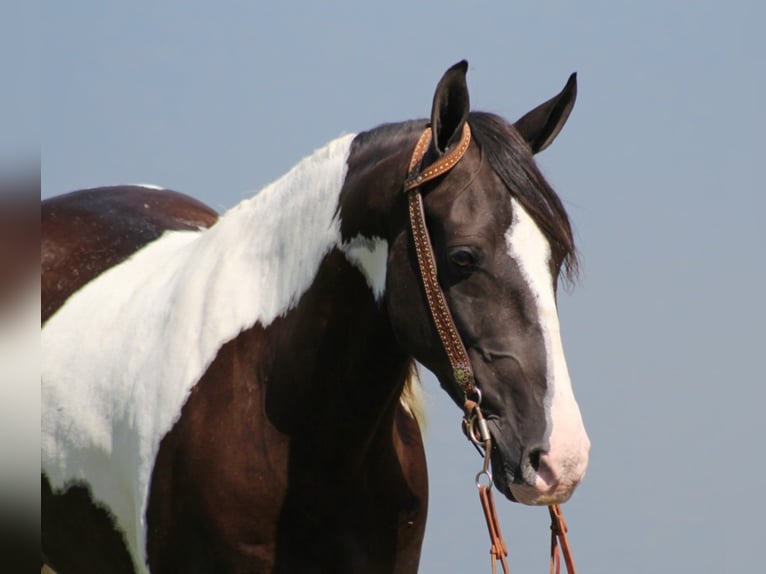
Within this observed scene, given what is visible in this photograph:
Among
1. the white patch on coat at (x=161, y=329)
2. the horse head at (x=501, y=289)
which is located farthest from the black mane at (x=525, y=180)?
the white patch on coat at (x=161, y=329)

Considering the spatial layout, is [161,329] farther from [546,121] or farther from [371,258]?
[546,121]

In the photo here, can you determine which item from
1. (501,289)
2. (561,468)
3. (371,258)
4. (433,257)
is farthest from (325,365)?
(561,468)

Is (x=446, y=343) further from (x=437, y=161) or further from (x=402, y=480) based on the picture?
(x=402, y=480)

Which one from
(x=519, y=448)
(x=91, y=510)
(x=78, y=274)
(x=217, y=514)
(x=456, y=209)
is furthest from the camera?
(x=78, y=274)

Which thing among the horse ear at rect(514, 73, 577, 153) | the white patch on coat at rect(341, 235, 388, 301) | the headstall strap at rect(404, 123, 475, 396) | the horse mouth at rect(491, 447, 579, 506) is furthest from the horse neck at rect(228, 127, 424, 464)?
the horse mouth at rect(491, 447, 579, 506)

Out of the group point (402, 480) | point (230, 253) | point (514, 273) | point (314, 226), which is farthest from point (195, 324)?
point (514, 273)

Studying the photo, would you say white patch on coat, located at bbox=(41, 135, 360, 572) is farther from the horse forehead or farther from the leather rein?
the horse forehead

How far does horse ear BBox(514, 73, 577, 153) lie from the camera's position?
3.65m

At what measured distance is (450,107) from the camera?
11.1 ft

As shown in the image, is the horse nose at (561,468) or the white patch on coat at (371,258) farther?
the white patch on coat at (371,258)

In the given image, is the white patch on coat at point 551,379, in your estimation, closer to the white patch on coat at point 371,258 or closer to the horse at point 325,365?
the horse at point 325,365

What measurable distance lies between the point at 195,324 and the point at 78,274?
1050 millimetres

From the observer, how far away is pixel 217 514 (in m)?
3.55

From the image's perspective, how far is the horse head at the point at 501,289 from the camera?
300cm
